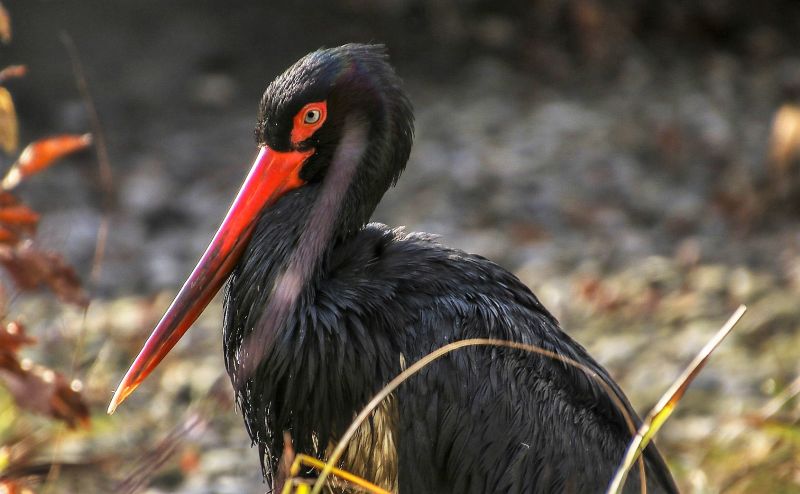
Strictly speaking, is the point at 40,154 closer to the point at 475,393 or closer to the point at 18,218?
the point at 18,218

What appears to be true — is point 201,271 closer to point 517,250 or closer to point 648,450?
point 648,450

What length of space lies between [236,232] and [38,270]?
1.89 feet

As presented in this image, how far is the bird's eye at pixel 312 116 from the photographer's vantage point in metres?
3.54

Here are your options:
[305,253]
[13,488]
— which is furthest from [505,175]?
[13,488]

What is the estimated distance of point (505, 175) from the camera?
8.59 metres

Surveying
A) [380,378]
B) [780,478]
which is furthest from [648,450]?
[780,478]

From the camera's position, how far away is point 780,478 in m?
4.60

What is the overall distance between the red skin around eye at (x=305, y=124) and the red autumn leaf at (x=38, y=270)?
76 cm

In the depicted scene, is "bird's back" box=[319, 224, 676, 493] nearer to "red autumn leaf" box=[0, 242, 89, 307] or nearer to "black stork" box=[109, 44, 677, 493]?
"black stork" box=[109, 44, 677, 493]

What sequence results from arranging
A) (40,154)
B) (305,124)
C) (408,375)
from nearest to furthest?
(408,375) < (40,154) < (305,124)

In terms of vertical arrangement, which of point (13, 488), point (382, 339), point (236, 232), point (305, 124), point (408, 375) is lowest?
point (13, 488)

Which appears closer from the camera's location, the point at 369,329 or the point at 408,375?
the point at 408,375

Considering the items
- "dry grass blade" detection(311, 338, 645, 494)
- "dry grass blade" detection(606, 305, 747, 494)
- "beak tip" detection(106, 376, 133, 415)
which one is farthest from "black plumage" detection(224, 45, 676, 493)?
"dry grass blade" detection(606, 305, 747, 494)

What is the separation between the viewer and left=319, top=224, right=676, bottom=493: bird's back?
3396mm
